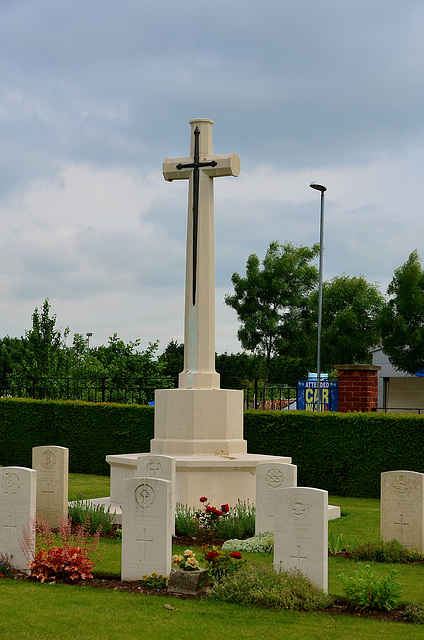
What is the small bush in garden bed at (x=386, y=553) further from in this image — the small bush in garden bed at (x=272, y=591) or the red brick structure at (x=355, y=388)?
the red brick structure at (x=355, y=388)

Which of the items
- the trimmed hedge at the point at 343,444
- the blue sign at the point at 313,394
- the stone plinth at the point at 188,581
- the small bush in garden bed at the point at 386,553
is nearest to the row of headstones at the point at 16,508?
the stone plinth at the point at 188,581

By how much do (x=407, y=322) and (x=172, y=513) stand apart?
2479 cm

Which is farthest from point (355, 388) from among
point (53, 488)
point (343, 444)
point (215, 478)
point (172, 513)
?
point (172, 513)

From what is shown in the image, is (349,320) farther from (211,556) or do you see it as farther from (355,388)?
(211,556)

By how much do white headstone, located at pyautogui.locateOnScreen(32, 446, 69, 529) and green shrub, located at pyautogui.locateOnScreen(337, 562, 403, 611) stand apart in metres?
5.32

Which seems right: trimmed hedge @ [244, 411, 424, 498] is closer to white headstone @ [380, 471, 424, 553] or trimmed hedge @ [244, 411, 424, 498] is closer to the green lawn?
white headstone @ [380, 471, 424, 553]

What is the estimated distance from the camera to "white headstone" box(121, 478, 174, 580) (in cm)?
778

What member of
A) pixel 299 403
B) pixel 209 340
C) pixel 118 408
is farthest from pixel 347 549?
pixel 299 403

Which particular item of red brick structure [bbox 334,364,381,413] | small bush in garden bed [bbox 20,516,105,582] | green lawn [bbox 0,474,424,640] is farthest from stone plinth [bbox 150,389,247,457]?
red brick structure [bbox 334,364,381,413]

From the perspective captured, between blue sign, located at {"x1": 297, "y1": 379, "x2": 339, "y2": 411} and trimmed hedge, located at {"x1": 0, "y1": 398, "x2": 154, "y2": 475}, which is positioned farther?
blue sign, located at {"x1": 297, "y1": 379, "x2": 339, "y2": 411}

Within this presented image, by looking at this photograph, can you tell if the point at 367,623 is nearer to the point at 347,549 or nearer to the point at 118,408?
the point at 347,549

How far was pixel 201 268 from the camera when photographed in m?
12.9

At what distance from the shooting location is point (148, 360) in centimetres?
2786

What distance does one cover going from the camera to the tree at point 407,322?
3081 cm
